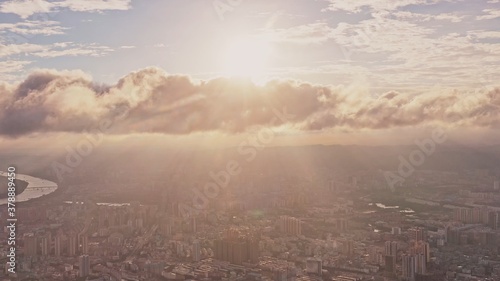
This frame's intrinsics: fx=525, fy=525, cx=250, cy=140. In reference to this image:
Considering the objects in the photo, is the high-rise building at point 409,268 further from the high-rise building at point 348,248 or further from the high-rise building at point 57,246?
the high-rise building at point 57,246

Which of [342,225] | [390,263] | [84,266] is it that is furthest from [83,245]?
[342,225]

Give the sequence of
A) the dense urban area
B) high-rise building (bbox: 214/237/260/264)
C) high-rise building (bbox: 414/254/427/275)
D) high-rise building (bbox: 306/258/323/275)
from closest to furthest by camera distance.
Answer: high-rise building (bbox: 414/254/427/275) < high-rise building (bbox: 306/258/323/275) < the dense urban area < high-rise building (bbox: 214/237/260/264)

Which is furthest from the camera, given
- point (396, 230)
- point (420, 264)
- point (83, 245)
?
point (396, 230)

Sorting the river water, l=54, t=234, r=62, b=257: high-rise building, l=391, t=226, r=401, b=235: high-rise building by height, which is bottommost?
l=391, t=226, r=401, b=235: high-rise building

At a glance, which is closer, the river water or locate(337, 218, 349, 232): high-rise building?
the river water

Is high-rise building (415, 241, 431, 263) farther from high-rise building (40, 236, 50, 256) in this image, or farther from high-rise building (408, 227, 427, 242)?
high-rise building (40, 236, 50, 256)

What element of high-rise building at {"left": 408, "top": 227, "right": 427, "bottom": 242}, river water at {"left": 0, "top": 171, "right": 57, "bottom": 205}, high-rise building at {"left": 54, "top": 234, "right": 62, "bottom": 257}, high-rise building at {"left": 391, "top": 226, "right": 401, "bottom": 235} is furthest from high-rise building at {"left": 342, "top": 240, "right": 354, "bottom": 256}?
river water at {"left": 0, "top": 171, "right": 57, "bottom": 205}

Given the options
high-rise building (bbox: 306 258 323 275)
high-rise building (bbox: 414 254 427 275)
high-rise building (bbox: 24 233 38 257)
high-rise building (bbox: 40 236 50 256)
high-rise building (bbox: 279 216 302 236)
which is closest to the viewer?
high-rise building (bbox: 414 254 427 275)

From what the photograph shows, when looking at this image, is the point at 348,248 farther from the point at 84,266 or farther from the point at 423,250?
the point at 84,266

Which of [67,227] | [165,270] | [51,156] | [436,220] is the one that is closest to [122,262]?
[165,270]

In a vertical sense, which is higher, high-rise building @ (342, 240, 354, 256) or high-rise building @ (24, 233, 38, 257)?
high-rise building @ (24, 233, 38, 257)
